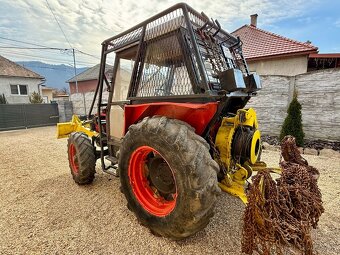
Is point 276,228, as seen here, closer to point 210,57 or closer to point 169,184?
point 169,184

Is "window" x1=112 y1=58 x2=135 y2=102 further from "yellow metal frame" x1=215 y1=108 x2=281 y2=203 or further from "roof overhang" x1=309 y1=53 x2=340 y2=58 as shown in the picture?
"roof overhang" x1=309 y1=53 x2=340 y2=58

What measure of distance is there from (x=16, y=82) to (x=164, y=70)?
73.2ft

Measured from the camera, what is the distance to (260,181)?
161cm

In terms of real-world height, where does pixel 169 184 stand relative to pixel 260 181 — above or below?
below

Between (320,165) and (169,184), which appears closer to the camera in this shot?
(169,184)

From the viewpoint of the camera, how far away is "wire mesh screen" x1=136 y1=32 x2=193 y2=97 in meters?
2.07

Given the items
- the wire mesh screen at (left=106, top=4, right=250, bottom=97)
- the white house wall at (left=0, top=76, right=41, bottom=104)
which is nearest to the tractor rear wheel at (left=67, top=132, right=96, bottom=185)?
the wire mesh screen at (left=106, top=4, right=250, bottom=97)

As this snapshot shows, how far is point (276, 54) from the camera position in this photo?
10328 millimetres

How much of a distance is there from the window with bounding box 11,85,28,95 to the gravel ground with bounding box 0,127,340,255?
19445 millimetres

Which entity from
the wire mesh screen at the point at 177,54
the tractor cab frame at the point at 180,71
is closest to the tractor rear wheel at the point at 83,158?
the tractor cab frame at the point at 180,71

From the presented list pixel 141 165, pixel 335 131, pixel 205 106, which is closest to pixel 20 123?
pixel 141 165

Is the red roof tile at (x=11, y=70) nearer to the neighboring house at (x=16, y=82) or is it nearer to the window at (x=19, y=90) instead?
the neighboring house at (x=16, y=82)

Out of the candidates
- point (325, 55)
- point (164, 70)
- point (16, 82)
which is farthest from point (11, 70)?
point (325, 55)

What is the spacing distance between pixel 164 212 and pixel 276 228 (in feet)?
3.47
